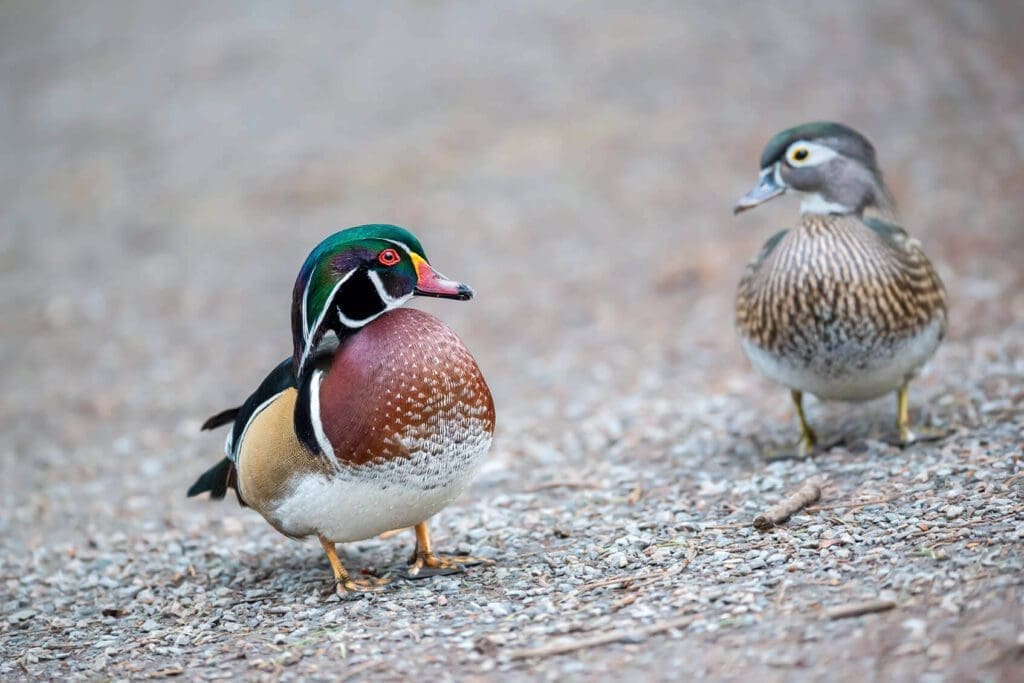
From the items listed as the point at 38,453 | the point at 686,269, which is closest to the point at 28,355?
the point at 38,453

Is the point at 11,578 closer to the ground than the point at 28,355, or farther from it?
closer to the ground

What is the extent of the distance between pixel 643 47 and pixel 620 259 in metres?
4.05

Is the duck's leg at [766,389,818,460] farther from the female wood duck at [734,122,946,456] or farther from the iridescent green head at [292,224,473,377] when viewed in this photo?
the iridescent green head at [292,224,473,377]

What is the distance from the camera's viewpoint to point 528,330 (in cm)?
795

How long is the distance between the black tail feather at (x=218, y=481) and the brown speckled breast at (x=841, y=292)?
87.4 inches

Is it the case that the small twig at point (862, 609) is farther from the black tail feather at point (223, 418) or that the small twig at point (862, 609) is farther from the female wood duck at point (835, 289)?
the black tail feather at point (223, 418)

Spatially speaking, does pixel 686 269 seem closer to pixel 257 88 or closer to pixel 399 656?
pixel 399 656

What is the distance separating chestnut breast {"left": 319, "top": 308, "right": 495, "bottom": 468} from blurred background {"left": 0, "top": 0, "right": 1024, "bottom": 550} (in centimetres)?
204

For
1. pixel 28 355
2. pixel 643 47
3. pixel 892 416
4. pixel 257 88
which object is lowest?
pixel 892 416

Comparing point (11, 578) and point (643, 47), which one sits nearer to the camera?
point (11, 578)

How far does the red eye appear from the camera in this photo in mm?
3703

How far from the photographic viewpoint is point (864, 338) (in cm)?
460

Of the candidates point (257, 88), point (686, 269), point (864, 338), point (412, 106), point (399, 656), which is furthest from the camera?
point (257, 88)

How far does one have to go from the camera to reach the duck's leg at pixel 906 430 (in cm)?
479
